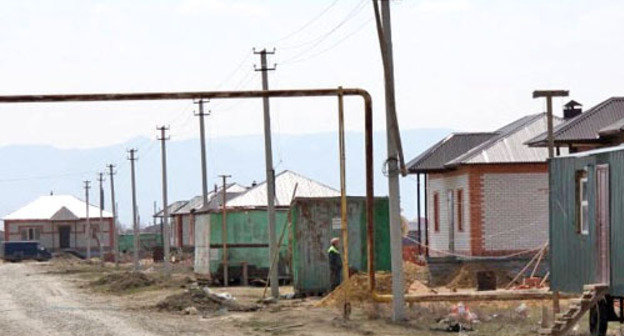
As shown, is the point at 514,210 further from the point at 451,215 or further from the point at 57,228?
the point at 57,228

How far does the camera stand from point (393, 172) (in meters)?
24.2

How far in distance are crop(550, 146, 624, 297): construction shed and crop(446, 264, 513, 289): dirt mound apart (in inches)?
542

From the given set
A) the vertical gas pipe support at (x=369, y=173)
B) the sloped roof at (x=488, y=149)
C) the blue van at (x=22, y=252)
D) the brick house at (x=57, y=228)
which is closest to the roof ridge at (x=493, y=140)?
the sloped roof at (x=488, y=149)

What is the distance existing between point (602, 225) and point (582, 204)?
0.96m

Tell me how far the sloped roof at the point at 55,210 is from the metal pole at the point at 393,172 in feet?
293

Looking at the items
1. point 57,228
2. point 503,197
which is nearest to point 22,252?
point 57,228

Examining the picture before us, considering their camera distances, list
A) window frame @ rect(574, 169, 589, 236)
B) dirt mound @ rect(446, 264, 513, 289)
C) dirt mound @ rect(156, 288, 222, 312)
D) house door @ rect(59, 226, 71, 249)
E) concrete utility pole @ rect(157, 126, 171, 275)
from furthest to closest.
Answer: house door @ rect(59, 226, 71, 249) < concrete utility pole @ rect(157, 126, 171, 275) < dirt mound @ rect(446, 264, 513, 289) < dirt mound @ rect(156, 288, 222, 312) < window frame @ rect(574, 169, 589, 236)

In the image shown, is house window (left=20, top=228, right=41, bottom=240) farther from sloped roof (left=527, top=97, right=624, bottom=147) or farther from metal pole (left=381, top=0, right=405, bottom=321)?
metal pole (left=381, top=0, right=405, bottom=321)

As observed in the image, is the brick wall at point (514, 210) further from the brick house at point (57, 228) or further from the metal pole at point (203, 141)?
the brick house at point (57, 228)

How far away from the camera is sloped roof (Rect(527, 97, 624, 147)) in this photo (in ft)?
108

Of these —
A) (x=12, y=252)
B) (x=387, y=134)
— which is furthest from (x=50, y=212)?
(x=387, y=134)

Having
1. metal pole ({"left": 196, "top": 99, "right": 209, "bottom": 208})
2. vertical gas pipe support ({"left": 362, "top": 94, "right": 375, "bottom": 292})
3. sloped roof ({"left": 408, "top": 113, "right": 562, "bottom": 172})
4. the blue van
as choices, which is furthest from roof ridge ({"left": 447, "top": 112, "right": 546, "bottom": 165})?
the blue van

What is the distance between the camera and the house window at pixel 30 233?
11150 cm

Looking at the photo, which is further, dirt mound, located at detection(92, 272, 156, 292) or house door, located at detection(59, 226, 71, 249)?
house door, located at detection(59, 226, 71, 249)
